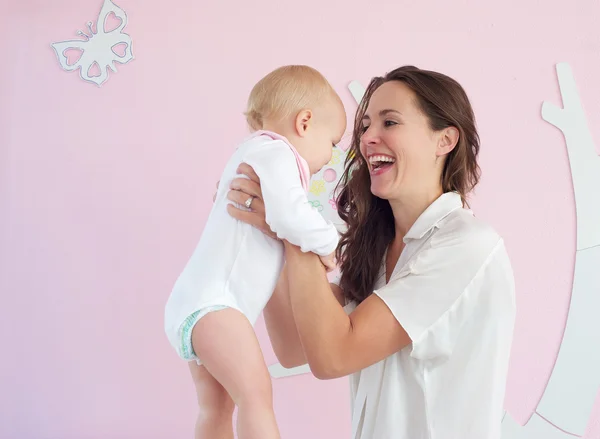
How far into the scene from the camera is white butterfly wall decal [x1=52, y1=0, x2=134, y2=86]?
2641 mm

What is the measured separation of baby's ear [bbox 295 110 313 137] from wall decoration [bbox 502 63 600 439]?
142 cm

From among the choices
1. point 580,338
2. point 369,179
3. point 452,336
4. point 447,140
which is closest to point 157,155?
point 369,179

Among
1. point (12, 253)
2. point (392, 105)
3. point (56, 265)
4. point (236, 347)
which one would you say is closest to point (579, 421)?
point (392, 105)

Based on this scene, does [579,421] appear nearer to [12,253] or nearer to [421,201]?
[421,201]

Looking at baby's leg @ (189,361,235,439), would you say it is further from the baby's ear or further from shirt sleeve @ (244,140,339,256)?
the baby's ear

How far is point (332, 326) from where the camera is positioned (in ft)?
4.58

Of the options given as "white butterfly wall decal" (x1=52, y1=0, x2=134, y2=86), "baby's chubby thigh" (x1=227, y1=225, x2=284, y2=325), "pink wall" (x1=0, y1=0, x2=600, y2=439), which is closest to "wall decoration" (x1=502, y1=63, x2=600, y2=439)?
"pink wall" (x1=0, y1=0, x2=600, y2=439)

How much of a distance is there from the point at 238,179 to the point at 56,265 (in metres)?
1.50

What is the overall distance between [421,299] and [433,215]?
230mm

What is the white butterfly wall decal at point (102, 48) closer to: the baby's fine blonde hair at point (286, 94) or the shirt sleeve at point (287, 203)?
the baby's fine blonde hair at point (286, 94)

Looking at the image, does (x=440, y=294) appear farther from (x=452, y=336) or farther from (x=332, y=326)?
(x=332, y=326)

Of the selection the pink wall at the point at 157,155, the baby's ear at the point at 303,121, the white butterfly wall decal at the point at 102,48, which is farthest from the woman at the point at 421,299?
the white butterfly wall decal at the point at 102,48

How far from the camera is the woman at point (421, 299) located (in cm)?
141

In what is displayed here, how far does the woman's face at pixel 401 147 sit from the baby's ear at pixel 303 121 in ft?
0.87
